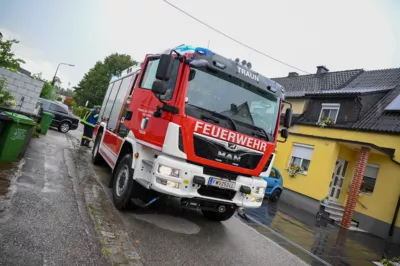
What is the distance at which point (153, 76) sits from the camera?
18.4 ft

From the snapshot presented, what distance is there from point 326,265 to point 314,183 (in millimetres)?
8751

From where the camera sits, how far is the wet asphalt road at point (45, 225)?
10.6 ft

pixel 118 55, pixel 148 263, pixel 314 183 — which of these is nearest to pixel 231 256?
pixel 148 263

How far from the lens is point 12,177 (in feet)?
18.2

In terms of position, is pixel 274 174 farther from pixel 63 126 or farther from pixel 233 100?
pixel 63 126

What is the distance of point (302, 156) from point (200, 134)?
486 inches

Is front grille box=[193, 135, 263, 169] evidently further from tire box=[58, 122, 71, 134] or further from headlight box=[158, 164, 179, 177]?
tire box=[58, 122, 71, 134]

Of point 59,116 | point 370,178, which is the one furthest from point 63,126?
point 370,178

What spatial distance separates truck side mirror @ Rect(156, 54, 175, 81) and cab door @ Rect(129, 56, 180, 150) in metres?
0.28

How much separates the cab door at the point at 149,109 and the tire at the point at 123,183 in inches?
22.6

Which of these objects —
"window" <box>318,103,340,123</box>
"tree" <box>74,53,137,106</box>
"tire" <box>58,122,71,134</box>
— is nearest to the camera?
"window" <box>318,103,340,123</box>

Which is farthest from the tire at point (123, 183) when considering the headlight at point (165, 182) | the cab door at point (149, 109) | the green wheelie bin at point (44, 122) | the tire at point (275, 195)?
the tire at point (275, 195)

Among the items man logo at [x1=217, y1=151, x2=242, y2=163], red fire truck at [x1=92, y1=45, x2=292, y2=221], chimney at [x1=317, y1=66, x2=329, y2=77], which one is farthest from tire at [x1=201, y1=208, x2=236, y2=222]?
chimney at [x1=317, y1=66, x2=329, y2=77]

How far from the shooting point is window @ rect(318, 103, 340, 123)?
15.3 m
